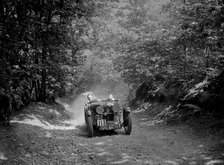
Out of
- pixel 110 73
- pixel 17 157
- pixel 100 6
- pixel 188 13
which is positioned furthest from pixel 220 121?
pixel 110 73

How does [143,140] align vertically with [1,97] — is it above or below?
below

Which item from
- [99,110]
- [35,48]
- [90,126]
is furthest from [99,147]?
[35,48]

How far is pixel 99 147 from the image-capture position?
27.6 feet

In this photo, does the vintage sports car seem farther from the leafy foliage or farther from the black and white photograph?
the leafy foliage

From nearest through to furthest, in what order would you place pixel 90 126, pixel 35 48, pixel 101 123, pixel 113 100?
pixel 90 126, pixel 101 123, pixel 35 48, pixel 113 100

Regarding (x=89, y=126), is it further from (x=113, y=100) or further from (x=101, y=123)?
(x=113, y=100)

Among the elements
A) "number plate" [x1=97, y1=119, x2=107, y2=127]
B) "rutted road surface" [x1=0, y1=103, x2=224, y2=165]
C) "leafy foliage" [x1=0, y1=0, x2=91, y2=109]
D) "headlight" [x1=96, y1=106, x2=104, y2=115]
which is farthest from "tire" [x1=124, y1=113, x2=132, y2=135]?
"leafy foliage" [x1=0, y1=0, x2=91, y2=109]

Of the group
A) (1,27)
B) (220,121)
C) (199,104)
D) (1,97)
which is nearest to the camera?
(1,27)

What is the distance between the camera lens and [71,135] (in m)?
10.2

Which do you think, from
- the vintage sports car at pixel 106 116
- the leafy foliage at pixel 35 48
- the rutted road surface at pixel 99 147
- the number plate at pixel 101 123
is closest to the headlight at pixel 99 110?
the vintage sports car at pixel 106 116

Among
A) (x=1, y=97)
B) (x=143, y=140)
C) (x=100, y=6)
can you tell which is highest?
(x=100, y=6)

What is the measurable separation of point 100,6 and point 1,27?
12.2m

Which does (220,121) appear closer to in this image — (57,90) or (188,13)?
(188,13)

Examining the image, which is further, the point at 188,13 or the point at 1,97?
the point at 188,13
